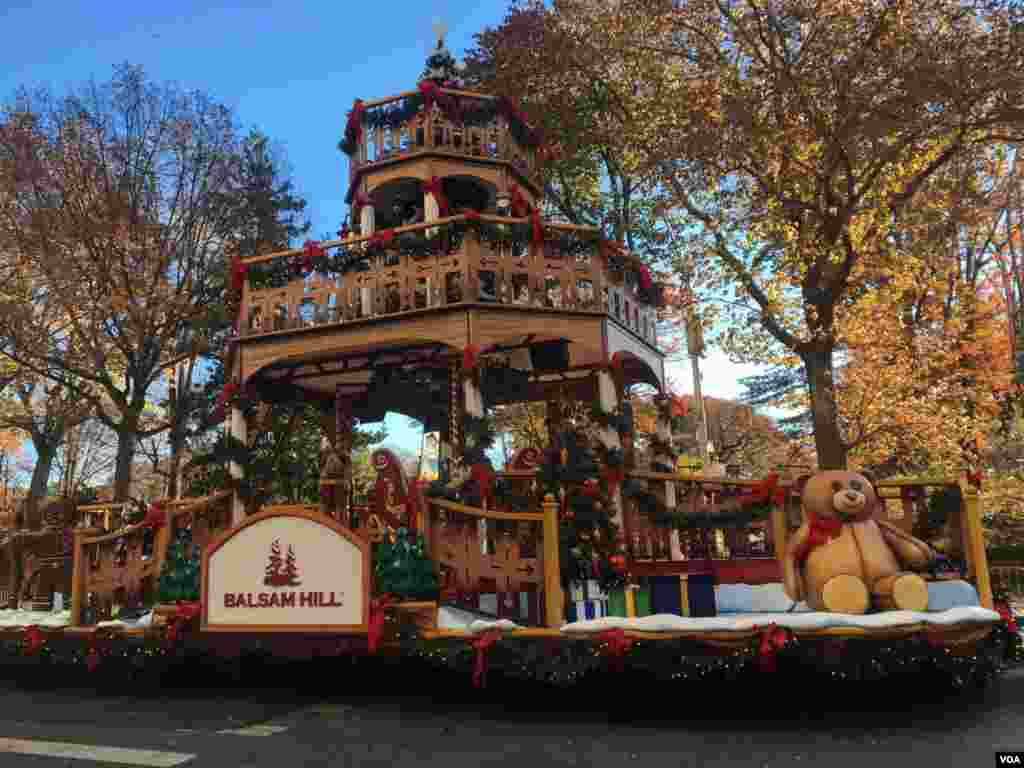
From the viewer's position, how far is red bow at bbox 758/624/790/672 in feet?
19.0

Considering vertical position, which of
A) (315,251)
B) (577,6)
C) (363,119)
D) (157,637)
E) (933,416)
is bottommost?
(157,637)

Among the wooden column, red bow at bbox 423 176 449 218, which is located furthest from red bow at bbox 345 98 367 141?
the wooden column

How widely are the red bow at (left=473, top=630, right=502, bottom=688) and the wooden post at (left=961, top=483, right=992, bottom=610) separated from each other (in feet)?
15.1

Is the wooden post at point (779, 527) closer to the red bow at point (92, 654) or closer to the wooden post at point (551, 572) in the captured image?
the wooden post at point (551, 572)

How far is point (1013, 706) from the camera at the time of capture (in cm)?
633

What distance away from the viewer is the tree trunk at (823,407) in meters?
15.1

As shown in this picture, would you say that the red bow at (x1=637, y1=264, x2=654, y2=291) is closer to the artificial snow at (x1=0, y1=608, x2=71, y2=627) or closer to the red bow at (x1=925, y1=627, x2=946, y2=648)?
the red bow at (x1=925, y1=627, x2=946, y2=648)

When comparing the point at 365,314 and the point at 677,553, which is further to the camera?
the point at 677,553

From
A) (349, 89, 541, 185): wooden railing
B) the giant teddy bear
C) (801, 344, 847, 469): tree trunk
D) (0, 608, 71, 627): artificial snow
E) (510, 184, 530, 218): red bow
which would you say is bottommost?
(0, 608, 71, 627): artificial snow

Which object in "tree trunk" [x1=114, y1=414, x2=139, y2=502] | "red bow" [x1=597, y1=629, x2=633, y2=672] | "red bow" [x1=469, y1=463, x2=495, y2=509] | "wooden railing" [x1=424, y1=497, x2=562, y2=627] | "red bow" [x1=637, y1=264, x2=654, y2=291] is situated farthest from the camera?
"tree trunk" [x1=114, y1=414, x2=139, y2=502]

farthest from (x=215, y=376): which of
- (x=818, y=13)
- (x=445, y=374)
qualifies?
(x=818, y=13)

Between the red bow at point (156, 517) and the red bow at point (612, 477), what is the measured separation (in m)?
5.57

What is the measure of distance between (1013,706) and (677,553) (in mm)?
6282

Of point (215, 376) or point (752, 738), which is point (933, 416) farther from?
point (215, 376)
